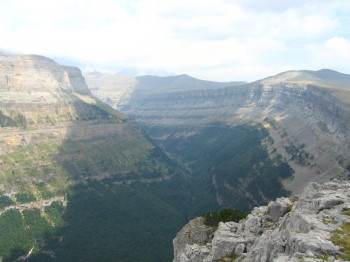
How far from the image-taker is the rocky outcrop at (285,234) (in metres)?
38.8

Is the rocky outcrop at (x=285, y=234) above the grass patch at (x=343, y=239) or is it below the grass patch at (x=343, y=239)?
below

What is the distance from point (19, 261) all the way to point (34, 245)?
1467cm

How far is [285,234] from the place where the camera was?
44.9 m

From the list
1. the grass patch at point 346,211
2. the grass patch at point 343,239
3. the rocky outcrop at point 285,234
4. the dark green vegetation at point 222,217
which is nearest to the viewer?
the grass patch at point 343,239

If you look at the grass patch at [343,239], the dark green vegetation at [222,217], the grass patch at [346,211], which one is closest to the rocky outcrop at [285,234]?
the grass patch at [346,211]

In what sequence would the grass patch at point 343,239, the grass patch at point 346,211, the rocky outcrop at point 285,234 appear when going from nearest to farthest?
the grass patch at point 343,239
the rocky outcrop at point 285,234
the grass patch at point 346,211

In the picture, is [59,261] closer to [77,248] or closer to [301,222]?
[77,248]

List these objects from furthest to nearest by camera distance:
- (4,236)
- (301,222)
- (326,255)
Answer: (4,236) < (301,222) < (326,255)

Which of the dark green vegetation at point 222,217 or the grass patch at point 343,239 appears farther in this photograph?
the dark green vegetation at point 222,217

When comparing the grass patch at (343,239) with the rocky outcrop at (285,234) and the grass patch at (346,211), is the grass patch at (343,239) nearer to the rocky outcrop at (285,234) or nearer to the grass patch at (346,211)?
the rocky outcrop at (285,234)

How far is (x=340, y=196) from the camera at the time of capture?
55.9m

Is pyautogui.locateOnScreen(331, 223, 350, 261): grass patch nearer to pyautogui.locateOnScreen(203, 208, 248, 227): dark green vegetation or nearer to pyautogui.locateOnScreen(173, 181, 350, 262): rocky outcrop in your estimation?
pyautogui.locateOnScreen(173, 181, 350, 262): rocky outcrop

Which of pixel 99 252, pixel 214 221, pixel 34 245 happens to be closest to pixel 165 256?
pixel 99 252

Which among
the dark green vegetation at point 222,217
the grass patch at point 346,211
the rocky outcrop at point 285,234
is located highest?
the grass patch at point 346,211
